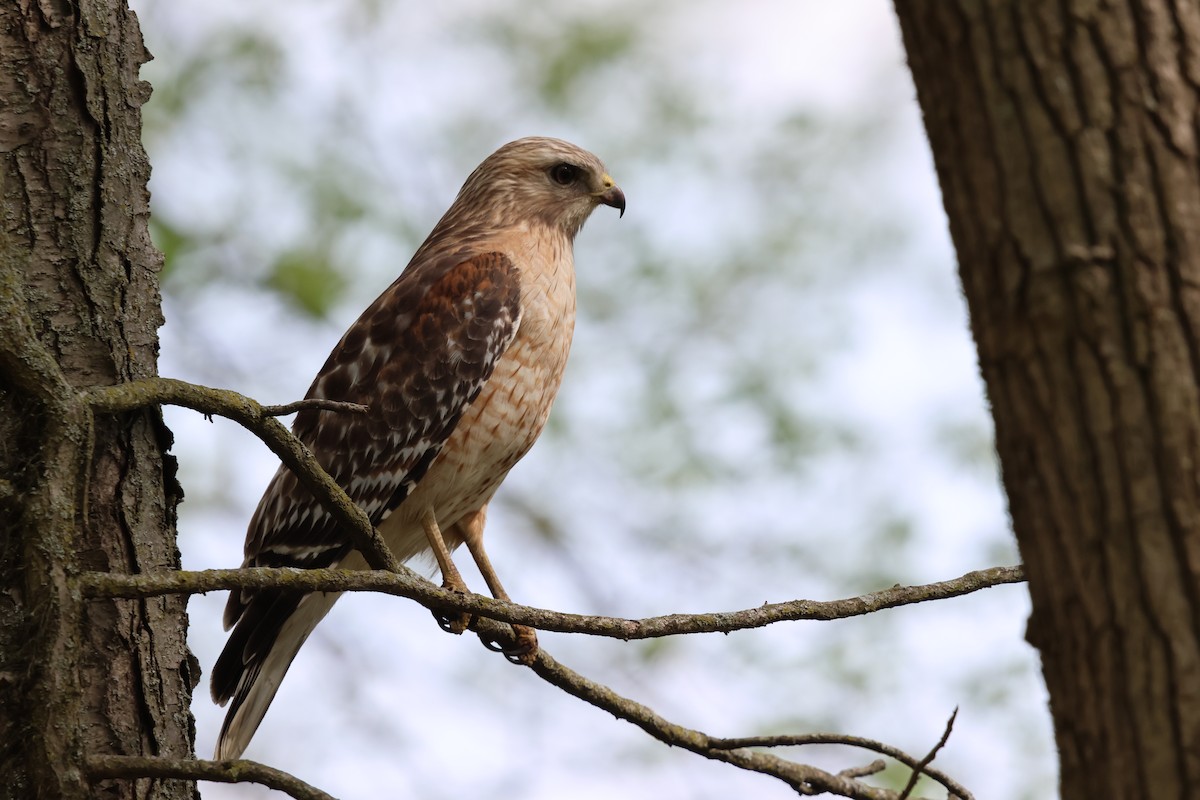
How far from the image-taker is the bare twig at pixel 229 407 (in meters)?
2.77

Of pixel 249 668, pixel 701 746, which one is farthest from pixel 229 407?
pixel 249 668

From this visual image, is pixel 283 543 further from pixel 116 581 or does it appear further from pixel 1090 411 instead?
A: pixel 1090 411

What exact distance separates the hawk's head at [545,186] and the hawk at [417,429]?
1.42ft

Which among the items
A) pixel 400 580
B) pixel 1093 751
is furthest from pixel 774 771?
pixel 1093 751

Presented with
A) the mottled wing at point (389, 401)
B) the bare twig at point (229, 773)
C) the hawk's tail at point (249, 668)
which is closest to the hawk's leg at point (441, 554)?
the mottled wing at point (389, 401)

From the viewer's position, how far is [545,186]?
5730 millimetres

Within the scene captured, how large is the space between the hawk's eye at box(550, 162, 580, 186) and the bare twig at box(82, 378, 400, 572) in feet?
10.2

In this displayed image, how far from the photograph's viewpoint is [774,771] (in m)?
3.34

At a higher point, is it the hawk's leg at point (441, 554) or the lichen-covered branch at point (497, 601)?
the hawk's leg at point (441, 554)

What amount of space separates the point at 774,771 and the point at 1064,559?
1.81 meters

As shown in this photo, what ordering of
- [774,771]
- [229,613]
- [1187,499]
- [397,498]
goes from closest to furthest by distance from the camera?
[1187,499] < [774,771] < [229,613] < [397,498]

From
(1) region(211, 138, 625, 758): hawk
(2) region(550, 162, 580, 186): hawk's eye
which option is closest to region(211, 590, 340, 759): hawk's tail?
(1) region(211, 138, 625, 758): hawk

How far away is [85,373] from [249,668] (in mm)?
1639

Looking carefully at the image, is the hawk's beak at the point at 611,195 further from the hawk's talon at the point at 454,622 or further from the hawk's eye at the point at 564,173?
the hawk's talon at the point at 454,622
